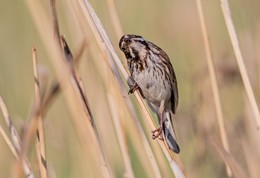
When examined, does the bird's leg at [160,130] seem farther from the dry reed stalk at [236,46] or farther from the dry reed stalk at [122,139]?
the dry reed stalk at [236,46]

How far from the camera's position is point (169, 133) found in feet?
10.7

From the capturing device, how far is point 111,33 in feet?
13.3

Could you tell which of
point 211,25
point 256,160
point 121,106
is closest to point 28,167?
point 121,106

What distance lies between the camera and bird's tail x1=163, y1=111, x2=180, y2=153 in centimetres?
308

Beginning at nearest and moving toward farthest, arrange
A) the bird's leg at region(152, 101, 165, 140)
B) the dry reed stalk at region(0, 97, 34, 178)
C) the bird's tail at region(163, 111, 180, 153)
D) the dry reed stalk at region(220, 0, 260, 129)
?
1. the dry reed stalk at region(0, 97, 34, 178)
2. the dry reed stalk at region(220, 0, 260, 129)
3. the bird's leg at region(152, 101, 165, 140)
4. the bird's tail at region(163, 111, 180, 153)

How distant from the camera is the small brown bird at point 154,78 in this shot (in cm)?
312

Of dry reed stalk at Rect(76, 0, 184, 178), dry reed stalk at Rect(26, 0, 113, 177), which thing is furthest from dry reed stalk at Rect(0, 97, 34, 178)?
dry reed stalk at Rect(76, 0, 184, 178)

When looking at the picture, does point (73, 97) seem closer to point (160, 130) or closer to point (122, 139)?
point (122, 139)

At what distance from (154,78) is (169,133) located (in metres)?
0.21

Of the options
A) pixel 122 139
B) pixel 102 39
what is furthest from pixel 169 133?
pixel 102 39

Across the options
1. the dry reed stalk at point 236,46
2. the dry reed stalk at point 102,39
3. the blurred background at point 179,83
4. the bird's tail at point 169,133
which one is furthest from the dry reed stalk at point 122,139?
the dry reed stalk at point 236,46

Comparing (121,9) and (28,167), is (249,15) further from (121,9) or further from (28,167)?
(28,167)

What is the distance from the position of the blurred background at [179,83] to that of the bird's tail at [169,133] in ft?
0.15

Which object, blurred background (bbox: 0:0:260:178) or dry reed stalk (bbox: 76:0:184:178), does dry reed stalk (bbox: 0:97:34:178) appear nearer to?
blurred background (bbox: 0:0:260:178)
